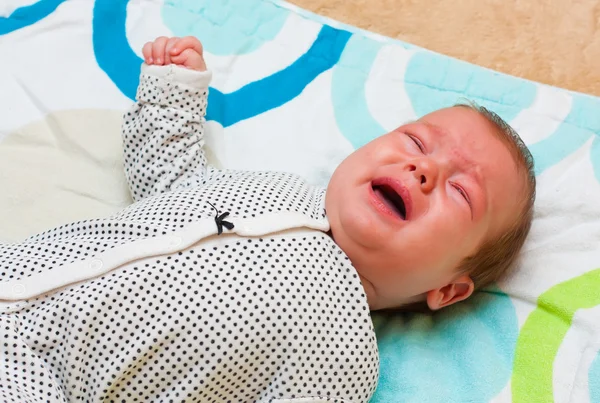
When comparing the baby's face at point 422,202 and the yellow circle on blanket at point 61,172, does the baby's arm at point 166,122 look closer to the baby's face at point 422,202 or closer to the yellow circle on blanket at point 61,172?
the yellow circle on blanket at point 61,172

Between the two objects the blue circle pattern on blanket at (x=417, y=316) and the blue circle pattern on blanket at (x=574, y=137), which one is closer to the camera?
the blue circle pattern on blanket at (x=417, y=316)

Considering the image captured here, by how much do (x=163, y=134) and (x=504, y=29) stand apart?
2.69 ft

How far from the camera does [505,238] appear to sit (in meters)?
1.10

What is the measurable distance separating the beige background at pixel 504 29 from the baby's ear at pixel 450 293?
0.57m

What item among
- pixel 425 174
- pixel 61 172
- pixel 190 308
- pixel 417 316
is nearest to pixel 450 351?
pixel 417 316

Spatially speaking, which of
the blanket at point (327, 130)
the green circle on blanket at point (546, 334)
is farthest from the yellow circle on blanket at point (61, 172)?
the green circle on blanket at point (546, 334)

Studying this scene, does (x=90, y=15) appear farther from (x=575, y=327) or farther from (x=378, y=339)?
(x=575, y=327)

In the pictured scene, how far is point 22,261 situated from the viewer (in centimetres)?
95

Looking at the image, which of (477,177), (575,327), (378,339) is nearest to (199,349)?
(378,339)

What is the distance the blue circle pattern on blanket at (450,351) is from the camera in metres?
1.07

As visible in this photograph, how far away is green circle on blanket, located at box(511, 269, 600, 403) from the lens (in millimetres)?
1056

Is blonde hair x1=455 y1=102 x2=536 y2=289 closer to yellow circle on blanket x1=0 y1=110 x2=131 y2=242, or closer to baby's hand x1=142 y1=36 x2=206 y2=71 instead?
baby's hand x1=142 y1=36 x2=206 y2=71

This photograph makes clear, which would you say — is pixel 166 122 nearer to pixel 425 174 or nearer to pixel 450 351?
pixel 425 174

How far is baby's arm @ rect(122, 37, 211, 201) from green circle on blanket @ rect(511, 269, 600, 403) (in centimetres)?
60
